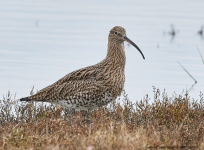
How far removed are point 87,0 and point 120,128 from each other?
105ft

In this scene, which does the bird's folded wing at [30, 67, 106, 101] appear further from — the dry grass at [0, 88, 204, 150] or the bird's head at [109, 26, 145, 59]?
the bird's head at [109, 26, 145, 59]

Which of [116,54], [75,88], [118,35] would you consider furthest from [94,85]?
[118,35]

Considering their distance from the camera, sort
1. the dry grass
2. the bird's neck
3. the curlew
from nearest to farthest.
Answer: the dry grass → the curlew → the bird's neck

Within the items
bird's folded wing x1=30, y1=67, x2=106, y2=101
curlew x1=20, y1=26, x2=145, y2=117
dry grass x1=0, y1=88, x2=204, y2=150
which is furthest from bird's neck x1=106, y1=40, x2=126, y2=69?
dry grass x1=0, y1=88, x2=204, y2=150

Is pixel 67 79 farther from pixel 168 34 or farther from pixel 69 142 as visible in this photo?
pixel 168 34

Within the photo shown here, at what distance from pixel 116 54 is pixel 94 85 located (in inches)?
34.2

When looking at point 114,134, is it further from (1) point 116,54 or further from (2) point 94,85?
(1) point 116,54

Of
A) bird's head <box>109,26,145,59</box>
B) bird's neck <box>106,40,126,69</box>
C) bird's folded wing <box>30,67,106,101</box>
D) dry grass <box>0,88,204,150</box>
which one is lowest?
dry grass <box>0,88,204,150</box>

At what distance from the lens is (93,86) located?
901cm

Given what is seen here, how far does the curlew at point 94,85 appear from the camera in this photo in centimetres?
895

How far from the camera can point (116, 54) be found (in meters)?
9.60

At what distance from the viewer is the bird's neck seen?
9.49m

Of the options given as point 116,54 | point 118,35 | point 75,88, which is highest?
point 118,35

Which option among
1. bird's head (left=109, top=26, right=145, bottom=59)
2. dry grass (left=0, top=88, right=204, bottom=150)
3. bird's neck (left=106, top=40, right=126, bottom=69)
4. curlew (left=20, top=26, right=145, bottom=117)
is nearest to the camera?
dry grass (left=0, top=88, right=204, bottom=150)
